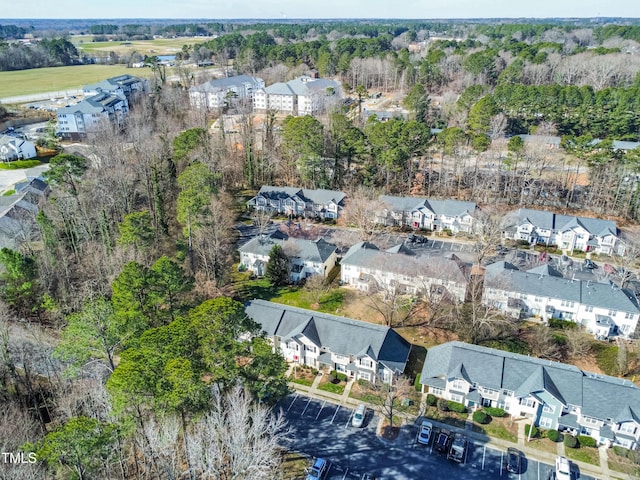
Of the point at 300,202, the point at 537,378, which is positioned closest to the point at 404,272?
the point at 537,378

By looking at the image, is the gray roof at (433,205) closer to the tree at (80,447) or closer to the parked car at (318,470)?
the parked car at (318,470)

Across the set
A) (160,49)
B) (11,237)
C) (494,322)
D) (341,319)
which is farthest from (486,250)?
(160,49)

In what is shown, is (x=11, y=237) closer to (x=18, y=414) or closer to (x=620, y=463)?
(x=18, y=414)

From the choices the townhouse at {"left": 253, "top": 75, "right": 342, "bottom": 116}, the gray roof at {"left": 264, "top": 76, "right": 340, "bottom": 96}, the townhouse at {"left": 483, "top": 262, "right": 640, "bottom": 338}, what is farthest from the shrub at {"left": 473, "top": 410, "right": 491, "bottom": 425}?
the gray roof at {"left": 264, "top": 76, "right": 340, "bottom": 96}

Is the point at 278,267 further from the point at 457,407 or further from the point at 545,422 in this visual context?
the point at 545,422

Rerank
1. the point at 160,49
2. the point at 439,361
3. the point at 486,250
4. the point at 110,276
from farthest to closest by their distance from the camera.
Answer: the point at 160,49, the point at 486,250, the point at 110,276, the point at 439,361

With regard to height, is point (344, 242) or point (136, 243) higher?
point (136, 243)
